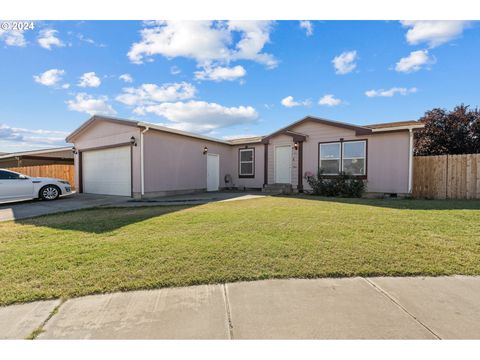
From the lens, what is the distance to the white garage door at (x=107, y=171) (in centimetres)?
1238

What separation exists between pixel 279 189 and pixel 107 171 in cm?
855

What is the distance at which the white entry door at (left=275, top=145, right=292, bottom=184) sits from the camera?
1401 centimetres

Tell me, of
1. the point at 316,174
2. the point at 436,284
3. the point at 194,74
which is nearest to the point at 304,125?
the point at 316,174

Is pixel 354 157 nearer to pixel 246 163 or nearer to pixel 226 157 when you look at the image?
pixel 246 163

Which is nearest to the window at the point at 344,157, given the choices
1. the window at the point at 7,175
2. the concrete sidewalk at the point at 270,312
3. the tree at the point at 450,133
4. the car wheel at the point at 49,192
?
the tree at the point at 450,133

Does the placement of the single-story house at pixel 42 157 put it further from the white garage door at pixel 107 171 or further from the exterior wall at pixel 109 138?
the white garage door at pixel 107 171

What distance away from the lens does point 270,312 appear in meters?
2.55

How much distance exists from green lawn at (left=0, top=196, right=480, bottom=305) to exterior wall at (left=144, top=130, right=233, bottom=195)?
5.55m

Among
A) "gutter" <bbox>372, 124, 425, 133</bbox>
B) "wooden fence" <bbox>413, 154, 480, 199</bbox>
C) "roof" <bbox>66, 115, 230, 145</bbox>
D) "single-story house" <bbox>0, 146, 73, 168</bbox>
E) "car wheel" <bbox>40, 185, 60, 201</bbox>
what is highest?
"roof" <bbox>66, 115, 230, 145</bbox>

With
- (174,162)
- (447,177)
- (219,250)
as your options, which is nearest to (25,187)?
(174,162)

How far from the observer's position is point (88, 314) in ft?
8.40

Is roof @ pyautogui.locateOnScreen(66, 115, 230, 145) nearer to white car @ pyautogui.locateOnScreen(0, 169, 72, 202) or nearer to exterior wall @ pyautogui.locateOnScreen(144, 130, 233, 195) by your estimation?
exterior wall @ pyautogui.locateOnScreen(144, 130, 233, 195)

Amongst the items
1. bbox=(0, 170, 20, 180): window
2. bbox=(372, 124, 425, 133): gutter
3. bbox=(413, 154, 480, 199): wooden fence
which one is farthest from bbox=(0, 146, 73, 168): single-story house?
bbox=(413, 154, 480, 199): wooden fence

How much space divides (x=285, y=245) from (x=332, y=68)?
30.5 ft
